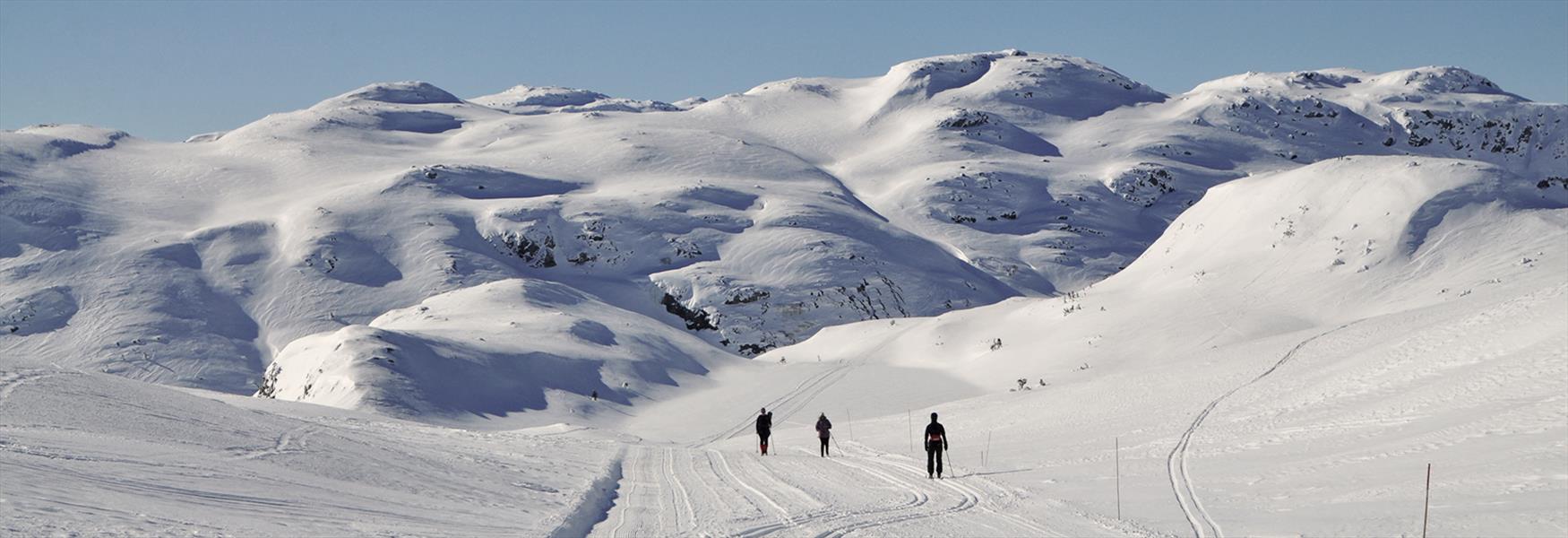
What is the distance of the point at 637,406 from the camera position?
5169cm

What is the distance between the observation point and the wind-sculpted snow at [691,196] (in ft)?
260

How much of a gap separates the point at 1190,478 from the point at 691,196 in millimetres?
86773

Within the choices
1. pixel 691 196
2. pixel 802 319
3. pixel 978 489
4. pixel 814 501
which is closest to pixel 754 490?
pixel 814 501

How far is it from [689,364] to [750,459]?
37755mm

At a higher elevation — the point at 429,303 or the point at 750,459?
the point at 429,303

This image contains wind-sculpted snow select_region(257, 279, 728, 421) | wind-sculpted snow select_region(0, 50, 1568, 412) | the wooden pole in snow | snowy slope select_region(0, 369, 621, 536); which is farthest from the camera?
wind-sculpted snow select_region(0, 50, 1568, 412)

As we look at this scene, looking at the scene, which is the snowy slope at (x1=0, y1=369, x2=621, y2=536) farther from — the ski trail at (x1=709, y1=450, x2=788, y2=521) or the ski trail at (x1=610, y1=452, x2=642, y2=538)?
the ski trail at (x1=709, y1=450, x2=788, y2=521)

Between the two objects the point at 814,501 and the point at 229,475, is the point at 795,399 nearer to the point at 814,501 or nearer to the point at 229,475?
the point at 814,501

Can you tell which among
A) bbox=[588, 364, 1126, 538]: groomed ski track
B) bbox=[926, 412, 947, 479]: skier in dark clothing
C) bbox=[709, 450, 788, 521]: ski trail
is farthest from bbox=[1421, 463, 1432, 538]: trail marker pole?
bbox=[926, 412, 947, 479]: skier in dark clothing

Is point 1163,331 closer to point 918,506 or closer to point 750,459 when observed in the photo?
point 750,459

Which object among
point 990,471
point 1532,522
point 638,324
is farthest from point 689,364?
point 1532,522

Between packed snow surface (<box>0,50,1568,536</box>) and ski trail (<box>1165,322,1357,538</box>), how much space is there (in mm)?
116

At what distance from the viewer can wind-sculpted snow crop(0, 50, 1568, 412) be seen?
260 feet

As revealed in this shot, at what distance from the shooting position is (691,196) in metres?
103
